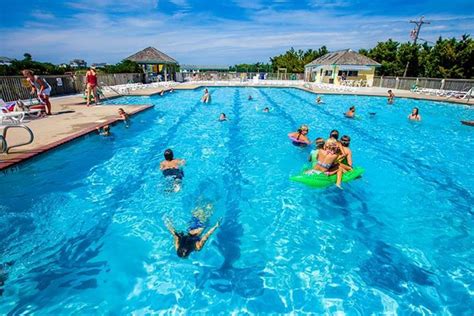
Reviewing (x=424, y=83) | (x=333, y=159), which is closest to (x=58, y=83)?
(x=333, y=159)

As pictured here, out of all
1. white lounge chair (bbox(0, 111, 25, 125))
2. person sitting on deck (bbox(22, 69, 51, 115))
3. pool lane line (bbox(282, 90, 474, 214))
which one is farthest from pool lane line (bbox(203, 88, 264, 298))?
person sitting on deck (bbox(22, 69, 51, 115))

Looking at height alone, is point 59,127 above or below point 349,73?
below

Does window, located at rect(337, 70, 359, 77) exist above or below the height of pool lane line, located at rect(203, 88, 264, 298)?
above

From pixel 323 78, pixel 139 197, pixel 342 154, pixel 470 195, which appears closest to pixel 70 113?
pixel 139 197

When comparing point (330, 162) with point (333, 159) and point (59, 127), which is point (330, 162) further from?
point (59, 127)

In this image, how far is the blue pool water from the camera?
11.8 ft

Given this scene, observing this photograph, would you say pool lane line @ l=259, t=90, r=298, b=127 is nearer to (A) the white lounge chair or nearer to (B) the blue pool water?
(B) the blue pool water

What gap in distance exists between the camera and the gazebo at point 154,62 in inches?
1273

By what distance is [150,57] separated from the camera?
32812 millimetres

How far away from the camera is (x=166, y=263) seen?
164 inches

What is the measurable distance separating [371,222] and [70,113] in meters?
12.6

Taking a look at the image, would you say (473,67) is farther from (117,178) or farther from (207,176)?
(117,178)

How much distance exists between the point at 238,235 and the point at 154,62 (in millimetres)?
31826

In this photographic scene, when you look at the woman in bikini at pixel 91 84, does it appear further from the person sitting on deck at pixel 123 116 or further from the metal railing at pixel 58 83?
the person sitting on deck at pixel 123 116
